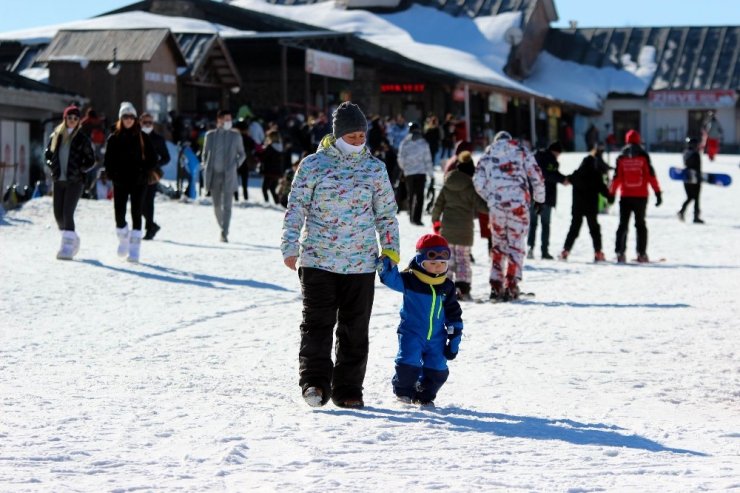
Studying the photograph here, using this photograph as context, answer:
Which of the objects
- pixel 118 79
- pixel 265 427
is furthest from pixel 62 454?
pixel 118 79

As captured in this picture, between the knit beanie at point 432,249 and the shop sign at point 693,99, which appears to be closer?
the knit beanie at point 432,249

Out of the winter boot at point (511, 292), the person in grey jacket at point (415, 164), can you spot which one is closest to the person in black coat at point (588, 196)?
the person in grey jacket at point (415, 164)

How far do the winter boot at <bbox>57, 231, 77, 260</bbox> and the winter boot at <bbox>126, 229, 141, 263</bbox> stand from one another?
1.88ft

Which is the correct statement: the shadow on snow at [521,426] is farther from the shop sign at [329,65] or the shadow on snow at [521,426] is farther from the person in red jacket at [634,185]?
the shop sign at [329,65]

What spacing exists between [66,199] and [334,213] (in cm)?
723

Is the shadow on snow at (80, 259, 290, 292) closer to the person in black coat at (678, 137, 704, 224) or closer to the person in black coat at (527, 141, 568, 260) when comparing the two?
the person in black coat at (527, 141, 568, 260)

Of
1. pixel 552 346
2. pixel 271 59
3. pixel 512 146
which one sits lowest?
pixel 552 346

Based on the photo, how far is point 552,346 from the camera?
920 cm

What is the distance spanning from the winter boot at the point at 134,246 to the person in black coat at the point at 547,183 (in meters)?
4.31

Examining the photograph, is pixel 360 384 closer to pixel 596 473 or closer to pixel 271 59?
pixel 596 473

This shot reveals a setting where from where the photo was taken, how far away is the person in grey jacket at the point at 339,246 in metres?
→ 6.61

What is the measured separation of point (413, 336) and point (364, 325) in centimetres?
24

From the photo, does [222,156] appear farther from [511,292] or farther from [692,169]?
[692,169]

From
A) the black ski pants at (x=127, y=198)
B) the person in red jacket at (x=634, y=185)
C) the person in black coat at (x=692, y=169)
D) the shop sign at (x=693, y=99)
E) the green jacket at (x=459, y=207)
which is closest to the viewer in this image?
the green jacket at (x=459, y=207)
